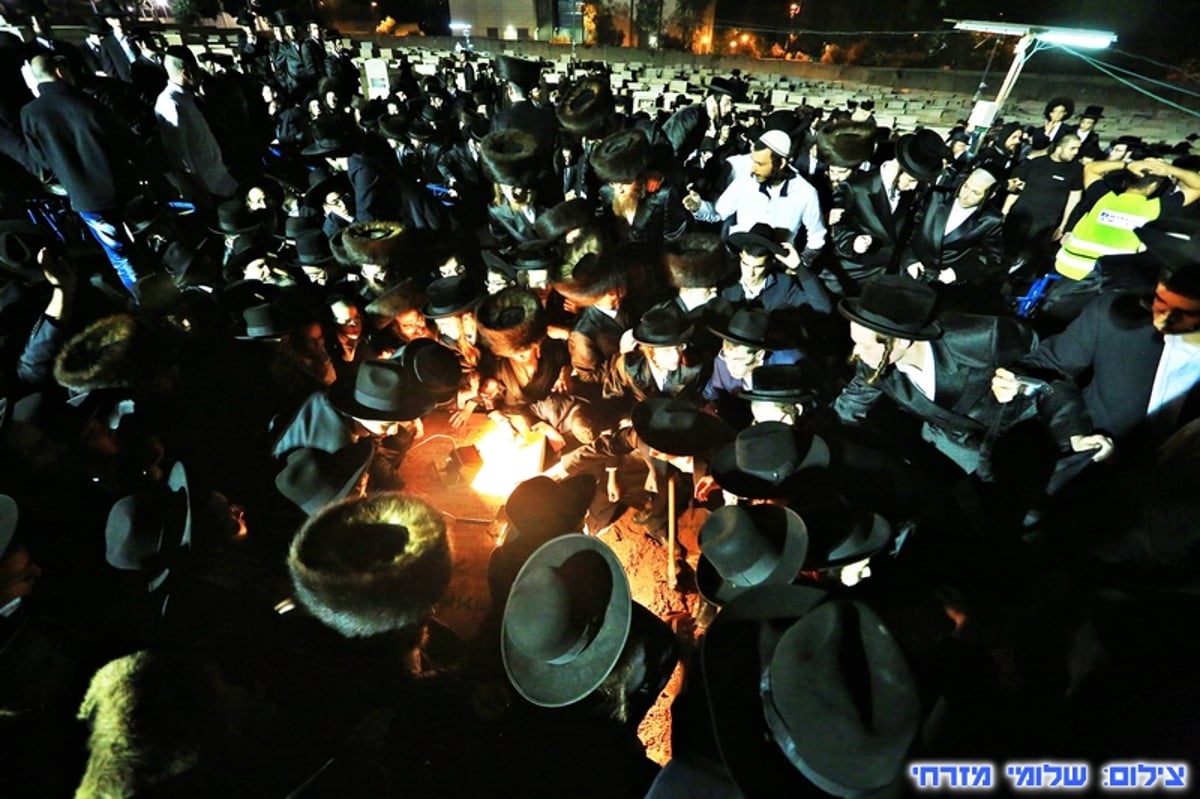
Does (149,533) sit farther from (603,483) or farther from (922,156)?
(922,156)

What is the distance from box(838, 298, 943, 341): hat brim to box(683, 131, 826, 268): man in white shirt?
102 inches

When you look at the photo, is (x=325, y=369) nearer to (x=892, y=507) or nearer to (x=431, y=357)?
(x=431, y=357)

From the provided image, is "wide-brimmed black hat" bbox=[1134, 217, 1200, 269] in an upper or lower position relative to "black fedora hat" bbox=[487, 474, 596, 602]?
upper

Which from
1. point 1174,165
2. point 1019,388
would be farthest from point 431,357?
point 1174,165

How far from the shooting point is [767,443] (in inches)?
119

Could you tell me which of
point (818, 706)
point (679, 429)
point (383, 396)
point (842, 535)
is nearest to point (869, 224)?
point (679, 429)

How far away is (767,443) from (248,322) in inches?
169

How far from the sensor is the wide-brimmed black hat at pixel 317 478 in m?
3.16

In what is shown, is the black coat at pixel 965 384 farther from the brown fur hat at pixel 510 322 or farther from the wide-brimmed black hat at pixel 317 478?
the wide-brimmed black hat at pixel 317 478

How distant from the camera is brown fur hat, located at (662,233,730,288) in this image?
4.70 metres

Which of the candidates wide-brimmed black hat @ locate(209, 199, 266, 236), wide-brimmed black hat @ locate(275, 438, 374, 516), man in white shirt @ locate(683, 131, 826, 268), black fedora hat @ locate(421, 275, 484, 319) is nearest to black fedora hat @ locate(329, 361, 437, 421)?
wide-brimmed black hat @ locate(275, 438, 374, 516)

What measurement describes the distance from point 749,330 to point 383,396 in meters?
2.78

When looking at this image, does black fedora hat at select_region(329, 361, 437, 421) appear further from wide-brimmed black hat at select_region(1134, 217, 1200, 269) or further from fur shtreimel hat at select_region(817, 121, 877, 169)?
fur shtreimel hat at select_region(817, 121, 877, 169)

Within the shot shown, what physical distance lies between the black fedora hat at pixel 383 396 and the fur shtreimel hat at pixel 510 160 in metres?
3.60
